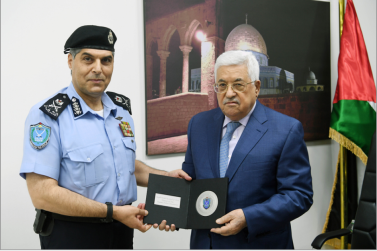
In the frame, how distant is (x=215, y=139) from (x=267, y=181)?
1.03 ft

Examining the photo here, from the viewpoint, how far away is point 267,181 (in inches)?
57.2

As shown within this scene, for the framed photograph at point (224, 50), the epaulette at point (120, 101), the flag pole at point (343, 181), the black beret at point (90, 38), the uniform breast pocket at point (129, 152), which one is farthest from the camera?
the flag pole at point (343, 181)

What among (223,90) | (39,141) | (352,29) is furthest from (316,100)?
(39,141)

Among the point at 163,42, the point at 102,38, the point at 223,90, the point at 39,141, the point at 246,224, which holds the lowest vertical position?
the point at 246,224

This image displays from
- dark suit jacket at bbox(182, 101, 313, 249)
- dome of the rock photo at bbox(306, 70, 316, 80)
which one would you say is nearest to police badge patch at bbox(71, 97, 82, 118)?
dark suit jacket at bbox(182, 101, 313, 249)

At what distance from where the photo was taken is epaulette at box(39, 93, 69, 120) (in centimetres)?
154

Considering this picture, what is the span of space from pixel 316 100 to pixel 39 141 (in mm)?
2383

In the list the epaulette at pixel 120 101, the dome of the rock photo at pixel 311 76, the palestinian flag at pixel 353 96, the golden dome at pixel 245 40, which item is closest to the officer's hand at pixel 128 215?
the epaulette at pixel 120 101

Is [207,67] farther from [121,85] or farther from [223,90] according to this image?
[223,90]

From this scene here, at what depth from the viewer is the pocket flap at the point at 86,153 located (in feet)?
5.07

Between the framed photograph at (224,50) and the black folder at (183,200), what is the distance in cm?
81

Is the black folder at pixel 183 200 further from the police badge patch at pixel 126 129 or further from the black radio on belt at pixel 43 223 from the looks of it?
the black radio on belt at pixel 43 223

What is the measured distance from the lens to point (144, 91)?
95.0 inches

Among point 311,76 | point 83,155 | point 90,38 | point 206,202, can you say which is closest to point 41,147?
point 83,155
